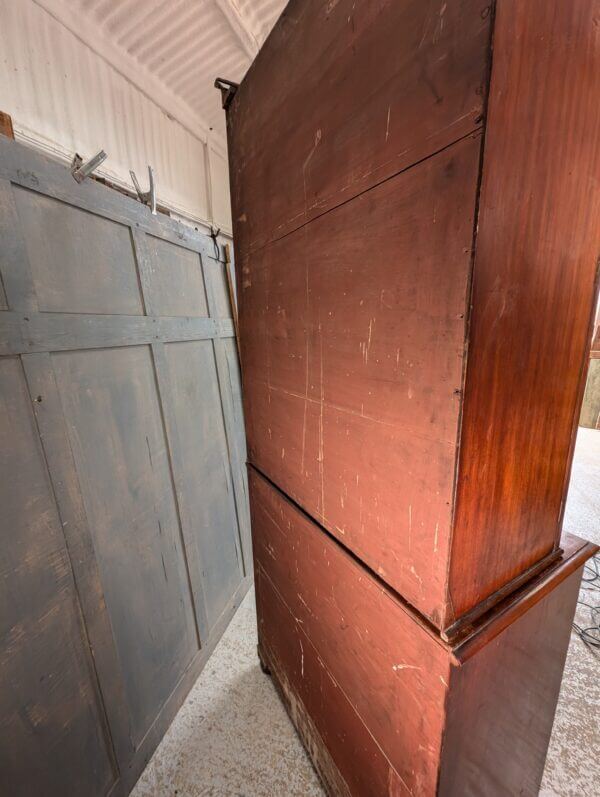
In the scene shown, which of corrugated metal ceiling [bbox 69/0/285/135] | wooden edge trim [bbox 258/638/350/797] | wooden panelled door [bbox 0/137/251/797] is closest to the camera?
wooden panelled door [bbox 0/137/251/797]

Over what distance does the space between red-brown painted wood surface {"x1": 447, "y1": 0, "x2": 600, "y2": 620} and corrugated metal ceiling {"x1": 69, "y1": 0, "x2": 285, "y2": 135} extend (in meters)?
1.71

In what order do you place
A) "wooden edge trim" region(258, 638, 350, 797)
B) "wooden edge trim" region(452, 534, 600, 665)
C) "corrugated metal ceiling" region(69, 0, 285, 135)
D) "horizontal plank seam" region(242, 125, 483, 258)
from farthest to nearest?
"corrugated metal ceiling" region(69, 0, 285, 135) < "wooden edge trim" region(258, 638, 350, 797) < "wooden edge trim" region(452, 534, 600, 665) < "horizontal plank seam" region(242, 125, 483, 258)

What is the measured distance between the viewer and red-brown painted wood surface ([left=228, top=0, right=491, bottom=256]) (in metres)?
0.46

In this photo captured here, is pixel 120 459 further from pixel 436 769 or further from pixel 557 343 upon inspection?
pixel 557 343

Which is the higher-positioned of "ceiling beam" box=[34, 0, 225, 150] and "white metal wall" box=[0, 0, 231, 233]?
"ceiling beam" box=[34, 0, 225, 150]

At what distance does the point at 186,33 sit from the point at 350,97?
1.61 meters

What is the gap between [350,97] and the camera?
642 mm

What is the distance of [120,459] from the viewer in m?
1.16

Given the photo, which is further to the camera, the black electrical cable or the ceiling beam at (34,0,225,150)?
the black electrical cable

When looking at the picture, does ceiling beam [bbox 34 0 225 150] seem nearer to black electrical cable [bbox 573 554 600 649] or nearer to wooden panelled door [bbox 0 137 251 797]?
wooden panelled door [bbox 0 137 251 797]

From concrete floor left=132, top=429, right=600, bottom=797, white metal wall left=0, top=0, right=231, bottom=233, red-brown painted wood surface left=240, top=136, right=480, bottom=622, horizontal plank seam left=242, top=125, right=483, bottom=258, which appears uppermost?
white metal wall left=0, top=0, right=231, bottom=233

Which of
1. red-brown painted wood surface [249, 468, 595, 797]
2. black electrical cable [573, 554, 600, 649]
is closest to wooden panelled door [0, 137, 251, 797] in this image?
red-brown painted wood surface [249, 468, 595, 797]

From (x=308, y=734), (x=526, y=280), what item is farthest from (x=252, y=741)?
(x=526, y=280)

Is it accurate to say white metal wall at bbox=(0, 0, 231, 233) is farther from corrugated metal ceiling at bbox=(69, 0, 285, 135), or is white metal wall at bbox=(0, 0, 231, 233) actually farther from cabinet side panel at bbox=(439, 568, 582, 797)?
cabinet side panel at bbox=(439, 568, 582, 797)
